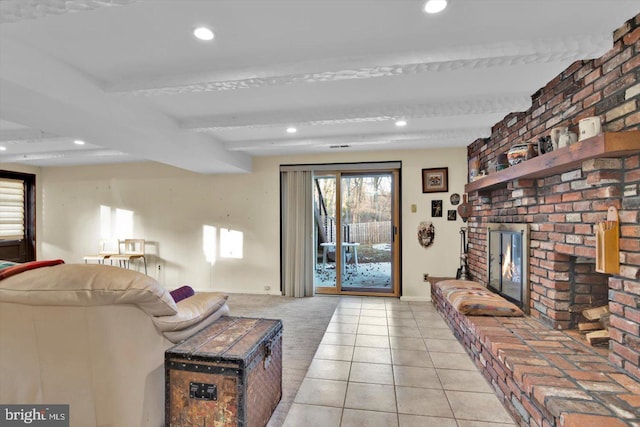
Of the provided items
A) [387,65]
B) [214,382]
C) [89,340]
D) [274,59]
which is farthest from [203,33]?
[214,382]

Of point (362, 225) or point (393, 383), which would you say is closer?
point (393, 383)

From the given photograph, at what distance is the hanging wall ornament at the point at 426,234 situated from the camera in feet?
15.2

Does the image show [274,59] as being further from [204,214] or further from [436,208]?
[204,214]

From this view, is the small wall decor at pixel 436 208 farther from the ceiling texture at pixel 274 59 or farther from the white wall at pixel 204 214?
the ceiling texture at pixel 274 59

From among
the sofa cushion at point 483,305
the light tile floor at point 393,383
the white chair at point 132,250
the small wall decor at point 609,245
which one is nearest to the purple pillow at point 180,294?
the light tile floor at point 393,383

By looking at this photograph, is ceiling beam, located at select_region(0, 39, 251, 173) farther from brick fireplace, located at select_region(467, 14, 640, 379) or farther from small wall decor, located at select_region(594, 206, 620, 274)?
small wall decor, located at select_region(594, 206, 620, 274)

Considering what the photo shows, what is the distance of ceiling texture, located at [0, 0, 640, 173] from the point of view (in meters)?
1.57

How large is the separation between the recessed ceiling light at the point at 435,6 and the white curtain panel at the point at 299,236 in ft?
11.4

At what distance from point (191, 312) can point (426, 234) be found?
12.2ft

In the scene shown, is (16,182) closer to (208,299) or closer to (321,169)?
(321,169)

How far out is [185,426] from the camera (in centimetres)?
154

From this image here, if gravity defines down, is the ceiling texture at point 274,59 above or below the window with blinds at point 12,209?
above

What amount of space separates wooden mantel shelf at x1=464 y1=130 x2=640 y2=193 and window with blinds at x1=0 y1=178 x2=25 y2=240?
7.69 m

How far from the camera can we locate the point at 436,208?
182 inches
